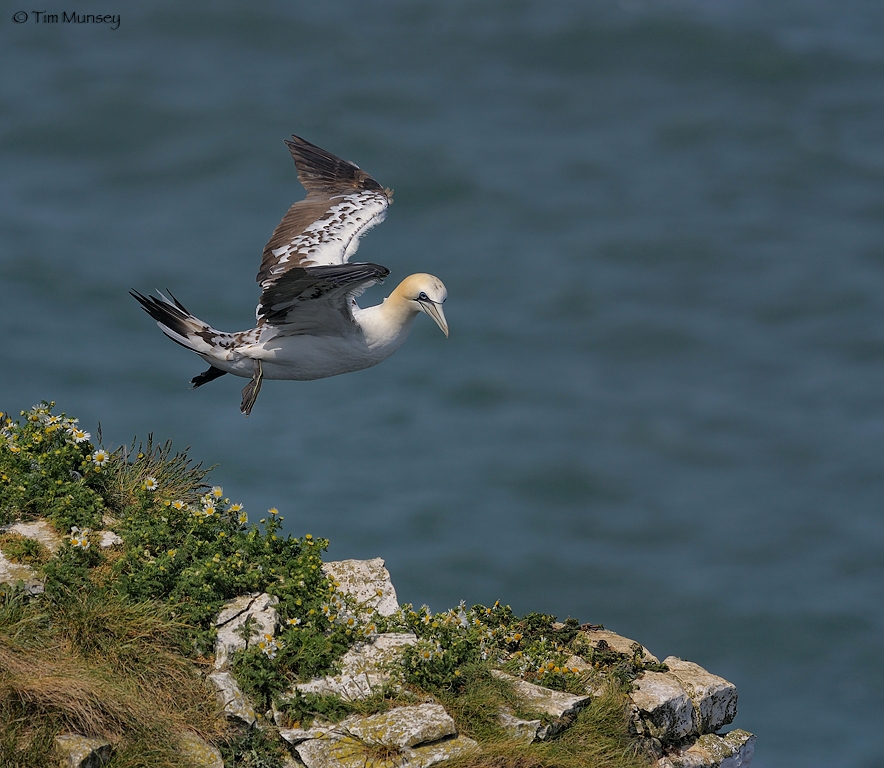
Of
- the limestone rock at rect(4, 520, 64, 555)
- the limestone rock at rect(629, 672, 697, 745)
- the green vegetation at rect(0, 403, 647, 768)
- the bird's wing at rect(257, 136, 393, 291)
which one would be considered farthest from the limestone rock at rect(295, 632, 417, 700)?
the bird's wing at rect(257, 136, 393, 291)

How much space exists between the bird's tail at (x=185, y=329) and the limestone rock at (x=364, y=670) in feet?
9.07

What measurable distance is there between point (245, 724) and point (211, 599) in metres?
1.02

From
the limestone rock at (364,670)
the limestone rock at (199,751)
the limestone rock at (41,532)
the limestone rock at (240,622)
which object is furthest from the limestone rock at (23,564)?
the limestone rock at (364,670)

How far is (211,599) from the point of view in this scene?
9.38 metres

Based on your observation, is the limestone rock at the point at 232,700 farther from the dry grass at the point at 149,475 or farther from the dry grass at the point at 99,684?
the dry grass at the point at 149,475

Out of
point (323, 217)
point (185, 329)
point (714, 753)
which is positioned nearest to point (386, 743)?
point (714, 753)

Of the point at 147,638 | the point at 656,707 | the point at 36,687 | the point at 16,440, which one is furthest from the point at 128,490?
the point at 656,707

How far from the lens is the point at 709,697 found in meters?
10.1

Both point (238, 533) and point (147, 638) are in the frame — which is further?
point (238, 533)

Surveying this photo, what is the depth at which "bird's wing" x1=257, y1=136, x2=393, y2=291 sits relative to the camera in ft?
37.9

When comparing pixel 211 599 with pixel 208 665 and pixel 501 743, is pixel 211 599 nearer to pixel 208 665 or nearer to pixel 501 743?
pixel 208 665

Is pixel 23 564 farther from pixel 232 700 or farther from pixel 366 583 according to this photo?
pixel 366 583

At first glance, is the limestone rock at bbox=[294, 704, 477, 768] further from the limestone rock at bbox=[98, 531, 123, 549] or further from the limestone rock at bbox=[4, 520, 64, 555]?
the limestone rock at bbox=[4, 520, 64, 555]

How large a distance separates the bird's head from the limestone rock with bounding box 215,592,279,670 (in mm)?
2539
